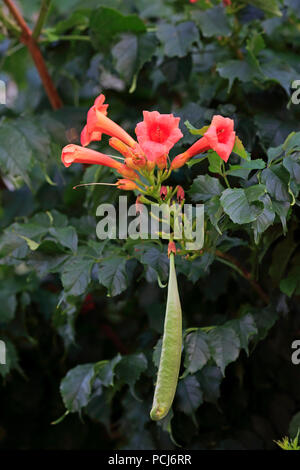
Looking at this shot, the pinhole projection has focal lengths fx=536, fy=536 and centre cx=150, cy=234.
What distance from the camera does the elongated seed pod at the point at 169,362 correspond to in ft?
3.04

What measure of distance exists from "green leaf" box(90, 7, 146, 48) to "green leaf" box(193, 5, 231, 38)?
180mm

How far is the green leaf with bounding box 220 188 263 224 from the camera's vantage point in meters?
0.96

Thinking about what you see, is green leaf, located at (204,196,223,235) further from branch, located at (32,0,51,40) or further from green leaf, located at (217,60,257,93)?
Answer: branch, located at (32,0,51,40)

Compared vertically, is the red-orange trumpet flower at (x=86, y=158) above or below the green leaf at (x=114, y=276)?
above

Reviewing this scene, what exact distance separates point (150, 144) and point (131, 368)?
0.63m

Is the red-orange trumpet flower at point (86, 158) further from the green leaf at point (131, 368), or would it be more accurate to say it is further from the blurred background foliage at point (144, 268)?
the green leaf at point (131, 368)

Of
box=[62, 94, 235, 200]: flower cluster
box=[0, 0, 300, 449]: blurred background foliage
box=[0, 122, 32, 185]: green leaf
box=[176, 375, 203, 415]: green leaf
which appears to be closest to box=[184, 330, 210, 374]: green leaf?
box=[0, 0, 300, 449]: blurred background foliage

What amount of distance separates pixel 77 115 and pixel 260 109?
0.63 m

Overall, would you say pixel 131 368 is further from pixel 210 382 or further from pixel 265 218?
pixel 265 218

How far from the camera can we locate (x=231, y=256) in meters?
1.47

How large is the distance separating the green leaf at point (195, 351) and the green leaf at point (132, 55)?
2.66 ft

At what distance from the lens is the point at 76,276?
1.22m

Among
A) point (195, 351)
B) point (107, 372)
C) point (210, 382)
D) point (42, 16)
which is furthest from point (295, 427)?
point (42, 16)

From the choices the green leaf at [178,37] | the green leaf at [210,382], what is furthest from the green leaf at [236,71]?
the green leaf at [210,382]
